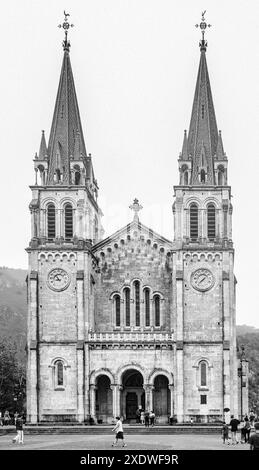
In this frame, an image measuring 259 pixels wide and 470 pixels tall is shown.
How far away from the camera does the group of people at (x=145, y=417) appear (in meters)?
61.1

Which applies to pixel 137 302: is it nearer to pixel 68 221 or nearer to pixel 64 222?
pixel 68 221

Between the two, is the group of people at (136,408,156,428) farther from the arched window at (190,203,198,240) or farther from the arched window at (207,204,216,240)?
the arched window at (207,204,216,240)

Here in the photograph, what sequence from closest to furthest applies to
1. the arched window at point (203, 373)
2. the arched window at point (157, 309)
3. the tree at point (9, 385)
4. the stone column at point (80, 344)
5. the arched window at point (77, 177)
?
the stone column at point (80, 344)
the arched window at point (203, 373)
the arched window at point (77, 177)
the arched window at point (157, 309)
the tree at point (9, 385)

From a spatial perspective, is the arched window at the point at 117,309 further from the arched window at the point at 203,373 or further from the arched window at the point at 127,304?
the arched window at the point at 203,373

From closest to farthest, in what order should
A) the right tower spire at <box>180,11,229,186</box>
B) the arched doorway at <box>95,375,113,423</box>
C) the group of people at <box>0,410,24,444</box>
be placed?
the group of people at <box>0,410,24,444</box> < the arched doorway at <box>95,375,113,423</box> < the right tower spire at <box>180,11,229,186</box>

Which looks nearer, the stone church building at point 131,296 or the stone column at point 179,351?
the stone column at point 179,351

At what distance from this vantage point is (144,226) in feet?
232

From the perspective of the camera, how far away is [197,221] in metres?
68.7

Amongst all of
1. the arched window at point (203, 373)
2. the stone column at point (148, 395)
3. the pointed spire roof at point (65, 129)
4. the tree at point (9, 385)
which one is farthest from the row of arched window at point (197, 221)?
the tree at point (9, 385)

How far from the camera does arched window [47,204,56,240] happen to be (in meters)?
68.4

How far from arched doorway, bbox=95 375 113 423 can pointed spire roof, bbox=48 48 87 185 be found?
16.1m

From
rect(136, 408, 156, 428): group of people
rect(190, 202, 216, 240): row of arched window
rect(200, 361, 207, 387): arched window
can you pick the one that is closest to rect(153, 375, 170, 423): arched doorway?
rect(136, 408, 156, 428): group of people

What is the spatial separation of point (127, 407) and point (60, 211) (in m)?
16.5

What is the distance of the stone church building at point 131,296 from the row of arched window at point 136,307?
8cm
